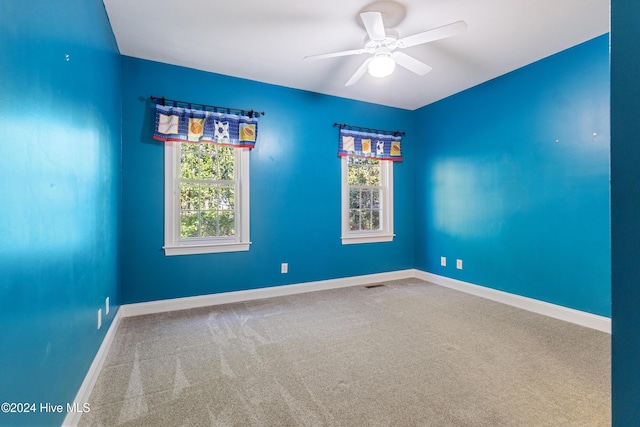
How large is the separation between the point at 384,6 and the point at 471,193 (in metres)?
2.59

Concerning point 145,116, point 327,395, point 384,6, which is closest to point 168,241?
point 145,116

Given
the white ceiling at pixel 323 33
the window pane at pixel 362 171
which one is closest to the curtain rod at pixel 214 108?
the white ceiling at pixel 323 33

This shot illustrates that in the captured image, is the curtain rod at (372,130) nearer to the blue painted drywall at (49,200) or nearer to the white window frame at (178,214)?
the white window frame at (178,214)

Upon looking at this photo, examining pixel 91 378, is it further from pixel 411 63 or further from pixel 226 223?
pixel 411 63

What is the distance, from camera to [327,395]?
180cm

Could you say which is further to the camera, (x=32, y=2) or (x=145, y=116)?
(x=145, y=116)

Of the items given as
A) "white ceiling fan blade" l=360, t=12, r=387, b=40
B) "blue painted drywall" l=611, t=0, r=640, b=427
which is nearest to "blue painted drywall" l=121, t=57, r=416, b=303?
"white ceiling fan blade" l=360, t=12, r=387, b=40

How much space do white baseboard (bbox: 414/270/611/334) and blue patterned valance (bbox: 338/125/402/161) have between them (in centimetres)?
192

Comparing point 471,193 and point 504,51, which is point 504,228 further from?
point 504,51

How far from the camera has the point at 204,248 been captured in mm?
3416

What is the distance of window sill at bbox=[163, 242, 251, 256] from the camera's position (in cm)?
328

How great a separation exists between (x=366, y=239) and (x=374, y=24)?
2869mm

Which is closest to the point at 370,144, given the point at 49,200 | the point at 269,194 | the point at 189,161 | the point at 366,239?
the point at 366,239

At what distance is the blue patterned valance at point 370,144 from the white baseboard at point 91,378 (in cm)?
322
